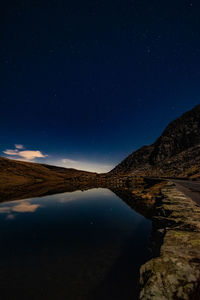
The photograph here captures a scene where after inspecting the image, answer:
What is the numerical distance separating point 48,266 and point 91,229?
4.96 m

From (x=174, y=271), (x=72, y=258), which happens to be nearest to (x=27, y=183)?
(x=72, y=258)

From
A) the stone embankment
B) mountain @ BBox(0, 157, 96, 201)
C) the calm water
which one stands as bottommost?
the calm water

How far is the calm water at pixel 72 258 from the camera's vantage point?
4.94 metres

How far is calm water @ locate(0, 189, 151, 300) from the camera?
4.94m

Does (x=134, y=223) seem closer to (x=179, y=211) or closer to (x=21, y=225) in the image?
(x=179, y=211)

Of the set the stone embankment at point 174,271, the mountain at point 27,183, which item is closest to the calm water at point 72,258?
the stone embankment at point 174,271

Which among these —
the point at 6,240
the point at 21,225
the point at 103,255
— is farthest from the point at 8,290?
the point at 21,225

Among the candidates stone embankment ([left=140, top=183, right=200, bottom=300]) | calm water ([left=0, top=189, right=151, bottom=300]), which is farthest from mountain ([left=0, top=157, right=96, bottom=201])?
stone embankment ([left=140, top=183, right=200, bottom=300])

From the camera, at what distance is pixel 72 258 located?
22.7 feet

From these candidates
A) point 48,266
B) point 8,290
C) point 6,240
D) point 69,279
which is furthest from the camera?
point 6,240

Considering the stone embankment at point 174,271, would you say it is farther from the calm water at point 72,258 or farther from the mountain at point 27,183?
the mountain at point 27,183

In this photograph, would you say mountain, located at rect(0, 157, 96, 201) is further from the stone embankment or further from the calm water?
the stone embankment

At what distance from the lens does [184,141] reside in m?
118

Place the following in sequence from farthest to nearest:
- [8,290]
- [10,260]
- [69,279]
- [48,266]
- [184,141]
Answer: [184,141] → [10,260] → [48,266] → [69,279] → [8,290]
